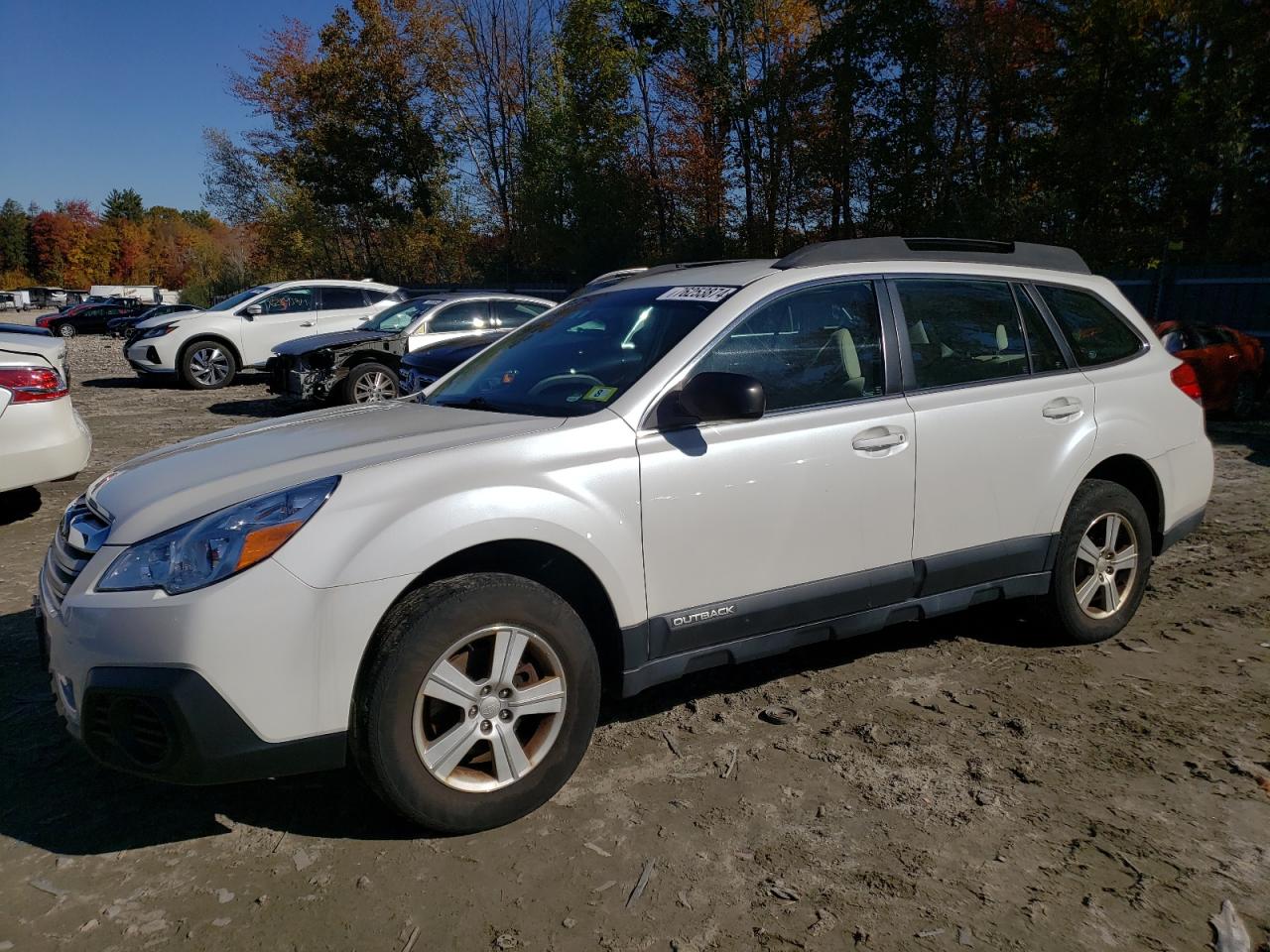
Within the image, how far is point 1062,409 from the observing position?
424 cm

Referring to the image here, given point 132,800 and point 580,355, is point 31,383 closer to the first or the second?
point 132,800

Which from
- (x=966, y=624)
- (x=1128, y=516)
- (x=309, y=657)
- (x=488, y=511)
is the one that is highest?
(x=488, y=511)

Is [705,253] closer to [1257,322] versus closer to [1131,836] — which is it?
[1257,322]

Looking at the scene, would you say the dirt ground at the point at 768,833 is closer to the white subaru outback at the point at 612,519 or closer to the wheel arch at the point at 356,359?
the white subaru outback at the point at 612,519

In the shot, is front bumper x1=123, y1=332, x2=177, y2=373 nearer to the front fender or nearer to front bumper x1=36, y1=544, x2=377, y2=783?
front bumper x1=36, y1=544, x2=377, y2=783

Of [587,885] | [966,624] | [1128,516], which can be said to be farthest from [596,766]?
[1128,516]

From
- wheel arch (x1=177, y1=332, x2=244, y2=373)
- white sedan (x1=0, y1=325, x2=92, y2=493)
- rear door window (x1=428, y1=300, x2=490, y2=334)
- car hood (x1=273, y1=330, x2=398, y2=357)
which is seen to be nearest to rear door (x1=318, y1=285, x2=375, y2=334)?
wheel arch (x1=177, y1=332, x2=244, y2=373)

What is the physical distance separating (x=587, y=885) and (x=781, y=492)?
57.8 inches

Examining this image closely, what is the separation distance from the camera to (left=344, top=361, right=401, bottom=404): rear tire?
12.2 meters

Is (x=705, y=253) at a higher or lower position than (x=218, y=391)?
higher

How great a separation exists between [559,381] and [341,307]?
1457 centimetres

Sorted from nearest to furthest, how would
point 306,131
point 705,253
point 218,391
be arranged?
point 218,391 < point 705,253 < point 306,131

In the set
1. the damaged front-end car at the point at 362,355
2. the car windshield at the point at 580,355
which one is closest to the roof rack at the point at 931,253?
the car windshield at the point at 580,355

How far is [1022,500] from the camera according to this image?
4.12m
